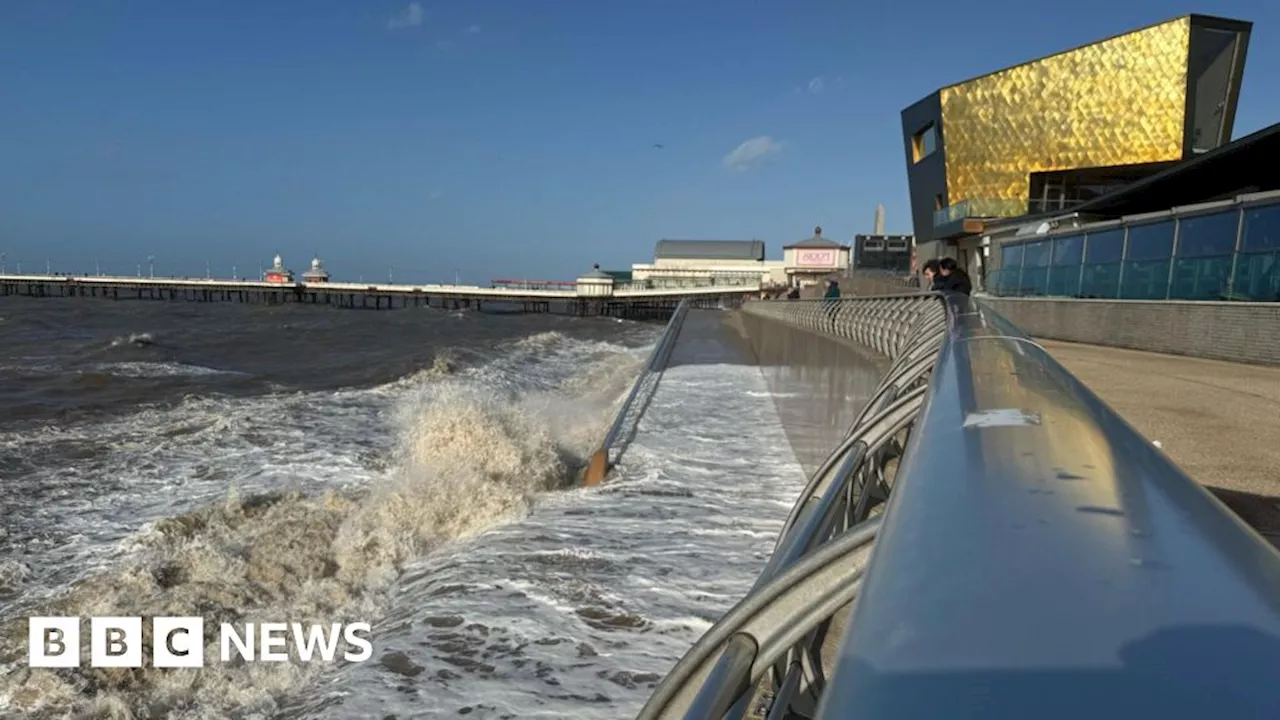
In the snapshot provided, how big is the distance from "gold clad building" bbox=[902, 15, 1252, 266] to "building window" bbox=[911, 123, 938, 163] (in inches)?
8.0

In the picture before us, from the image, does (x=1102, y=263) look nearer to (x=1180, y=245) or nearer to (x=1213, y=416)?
(x=1180, y=245)

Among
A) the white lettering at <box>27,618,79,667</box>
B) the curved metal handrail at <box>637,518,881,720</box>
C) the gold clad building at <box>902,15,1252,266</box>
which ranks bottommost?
the white lettering at <box>27,618,79,667</box>

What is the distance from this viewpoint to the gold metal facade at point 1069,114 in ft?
116

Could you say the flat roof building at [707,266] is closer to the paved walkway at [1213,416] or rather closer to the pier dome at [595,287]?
the pier dome at [595,287]

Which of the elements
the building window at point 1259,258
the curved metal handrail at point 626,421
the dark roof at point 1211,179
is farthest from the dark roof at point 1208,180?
the curved metal handrail at point 626,421

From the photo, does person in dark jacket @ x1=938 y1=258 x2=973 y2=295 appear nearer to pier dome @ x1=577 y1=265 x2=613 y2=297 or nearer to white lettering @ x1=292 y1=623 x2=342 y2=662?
white lettering @ x1=292 y1=623 x2=342 y2=662

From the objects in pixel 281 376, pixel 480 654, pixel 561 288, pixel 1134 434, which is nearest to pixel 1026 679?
pixel 1134 434

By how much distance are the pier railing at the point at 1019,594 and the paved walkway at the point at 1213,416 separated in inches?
50.3

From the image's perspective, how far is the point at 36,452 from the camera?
34.0 ft

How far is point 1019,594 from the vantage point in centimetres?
79

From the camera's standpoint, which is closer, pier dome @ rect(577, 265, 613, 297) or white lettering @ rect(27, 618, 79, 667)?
white lettering @ rect(27, 618, 79, 667)

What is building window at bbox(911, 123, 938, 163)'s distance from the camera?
45531mm

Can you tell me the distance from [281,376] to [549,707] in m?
17.9

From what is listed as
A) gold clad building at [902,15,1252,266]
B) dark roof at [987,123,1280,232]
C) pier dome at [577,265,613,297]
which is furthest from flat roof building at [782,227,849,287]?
dark roof at [987,123,1280,232]
